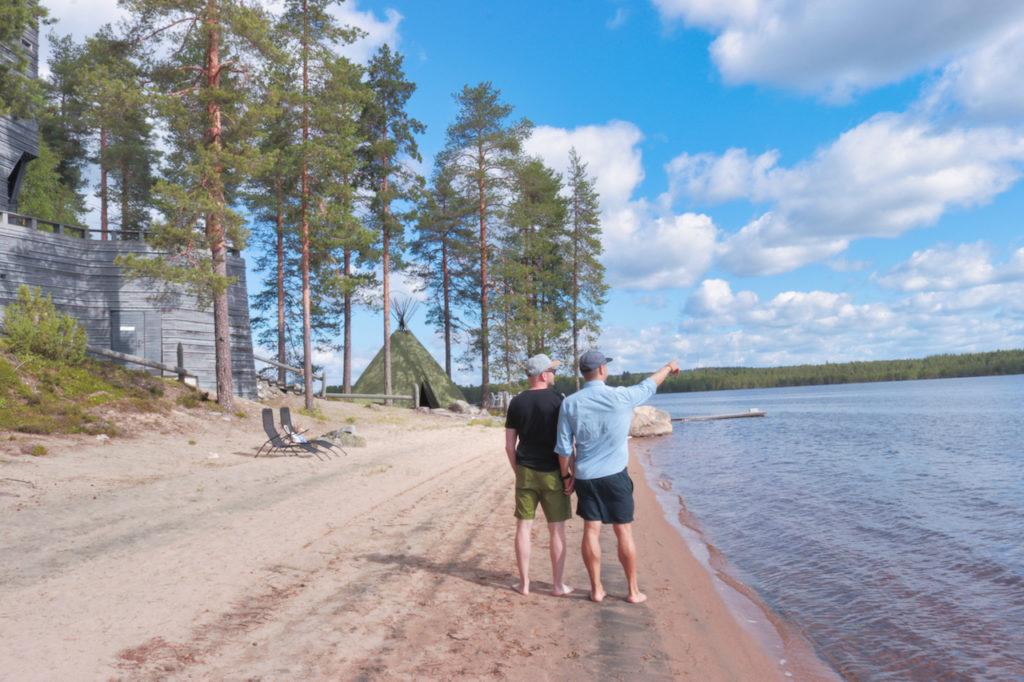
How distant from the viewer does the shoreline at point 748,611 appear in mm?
4691

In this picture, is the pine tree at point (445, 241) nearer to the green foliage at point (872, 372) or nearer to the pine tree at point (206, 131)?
the pine tree at point (206, 131)

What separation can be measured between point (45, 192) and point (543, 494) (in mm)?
31332

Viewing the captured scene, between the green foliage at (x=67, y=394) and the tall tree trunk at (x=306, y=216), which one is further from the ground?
the tall tree trunk at (x=306, y=216)

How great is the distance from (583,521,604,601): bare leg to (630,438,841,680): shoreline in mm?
1144

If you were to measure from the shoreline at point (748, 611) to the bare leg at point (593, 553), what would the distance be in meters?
1.14

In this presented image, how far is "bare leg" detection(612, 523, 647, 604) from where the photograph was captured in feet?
17.1

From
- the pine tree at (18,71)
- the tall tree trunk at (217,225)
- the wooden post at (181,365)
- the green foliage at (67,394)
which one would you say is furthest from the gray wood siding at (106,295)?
the pine tree at (18,71)

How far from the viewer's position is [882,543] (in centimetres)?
842

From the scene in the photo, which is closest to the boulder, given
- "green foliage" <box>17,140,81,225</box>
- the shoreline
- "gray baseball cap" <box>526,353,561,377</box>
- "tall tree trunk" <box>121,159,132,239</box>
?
the shoreline

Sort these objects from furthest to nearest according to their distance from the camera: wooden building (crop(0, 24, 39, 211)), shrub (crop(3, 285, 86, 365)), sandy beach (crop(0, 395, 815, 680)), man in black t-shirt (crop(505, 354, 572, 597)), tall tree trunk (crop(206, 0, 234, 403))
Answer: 1. wooden building (crop(0, 24, 39, 211))
2. tall tree trunk (crop(206, 0, 234, 403))
3. shrub (crop(3, 285, 86, 365))
4. man in black t-shirt (crop(505, 354, 572, 597))
5. sandy beach (crop(0, 395, 815, 680))

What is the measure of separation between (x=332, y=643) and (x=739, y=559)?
511cm

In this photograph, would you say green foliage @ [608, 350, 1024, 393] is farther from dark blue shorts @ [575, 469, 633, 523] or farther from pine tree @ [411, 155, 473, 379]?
dark blue shorts @ [575, 469, 633, 523]

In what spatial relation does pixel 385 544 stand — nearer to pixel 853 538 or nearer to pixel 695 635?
pixel 695 635

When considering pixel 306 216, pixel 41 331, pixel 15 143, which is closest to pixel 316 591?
pixel 41 331
